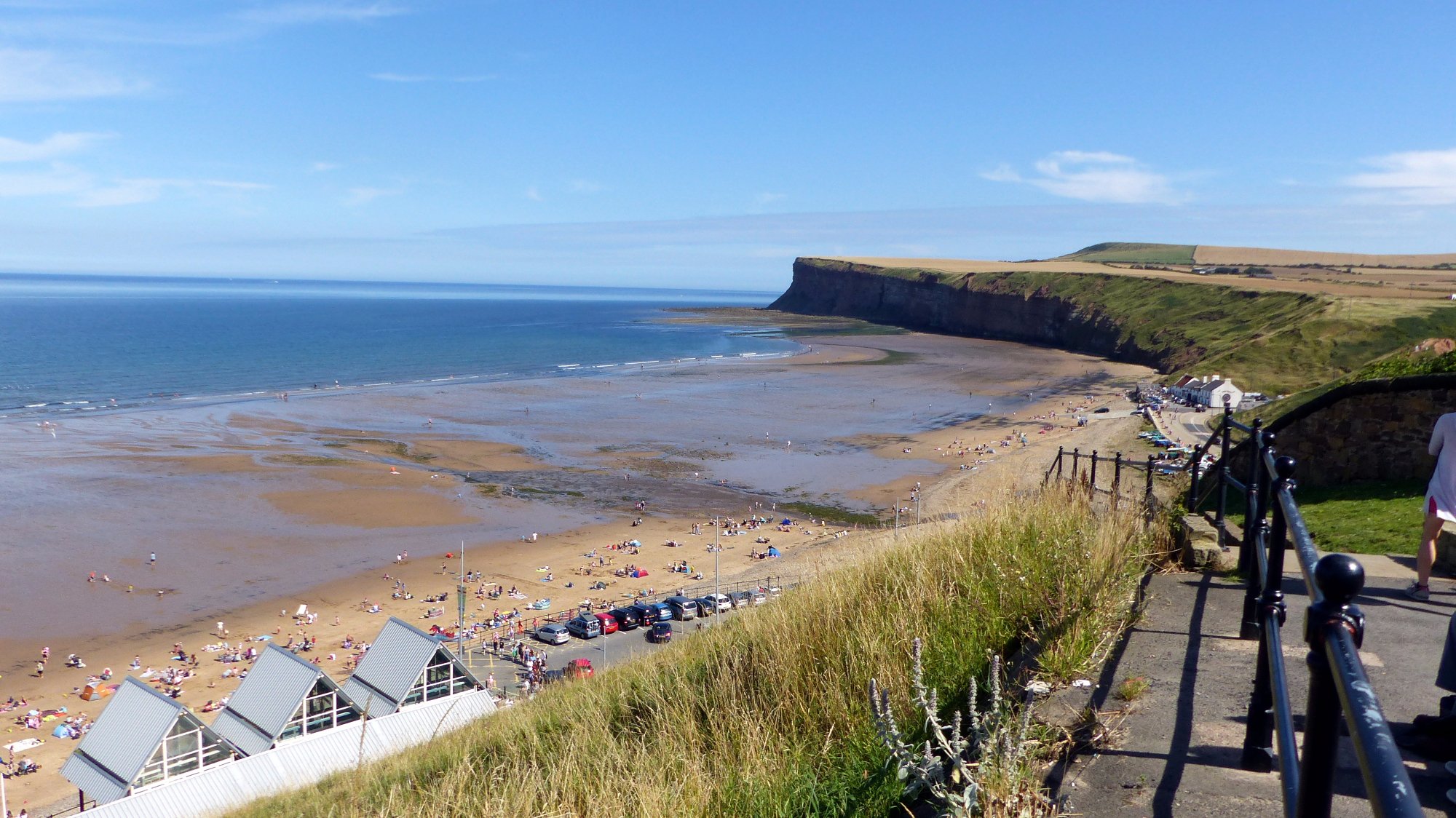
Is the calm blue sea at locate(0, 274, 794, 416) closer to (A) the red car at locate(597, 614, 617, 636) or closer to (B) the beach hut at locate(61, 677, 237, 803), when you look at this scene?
(A) the red car at locate(597, 614, 617, 636)

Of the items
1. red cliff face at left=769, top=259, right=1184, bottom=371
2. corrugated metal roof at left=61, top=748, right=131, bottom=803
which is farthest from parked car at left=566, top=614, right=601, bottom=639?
red cliff face at left=769, top=259, right=1184, bottom=371

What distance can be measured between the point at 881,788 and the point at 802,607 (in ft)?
5.79

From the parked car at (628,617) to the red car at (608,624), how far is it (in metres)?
0.10

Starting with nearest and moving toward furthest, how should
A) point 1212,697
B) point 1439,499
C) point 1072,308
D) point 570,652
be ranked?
1. point 1212,697
2. point 1439,499
3. point 570,652
4. point 1072,308

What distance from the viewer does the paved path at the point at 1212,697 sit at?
2984mm

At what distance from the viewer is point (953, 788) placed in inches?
123

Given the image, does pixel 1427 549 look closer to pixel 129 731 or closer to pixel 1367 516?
pixel 1367 516

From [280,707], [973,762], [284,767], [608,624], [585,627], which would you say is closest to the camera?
[973,762]

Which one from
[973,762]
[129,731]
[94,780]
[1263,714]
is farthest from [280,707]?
[1263,714]

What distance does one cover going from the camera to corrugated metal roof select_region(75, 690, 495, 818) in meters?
11.1

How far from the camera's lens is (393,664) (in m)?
13.3

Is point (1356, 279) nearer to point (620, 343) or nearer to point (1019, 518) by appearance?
point (620, 343)

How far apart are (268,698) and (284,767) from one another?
3.38ft

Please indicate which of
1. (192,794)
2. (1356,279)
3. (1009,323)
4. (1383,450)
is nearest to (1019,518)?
(1383,450)
